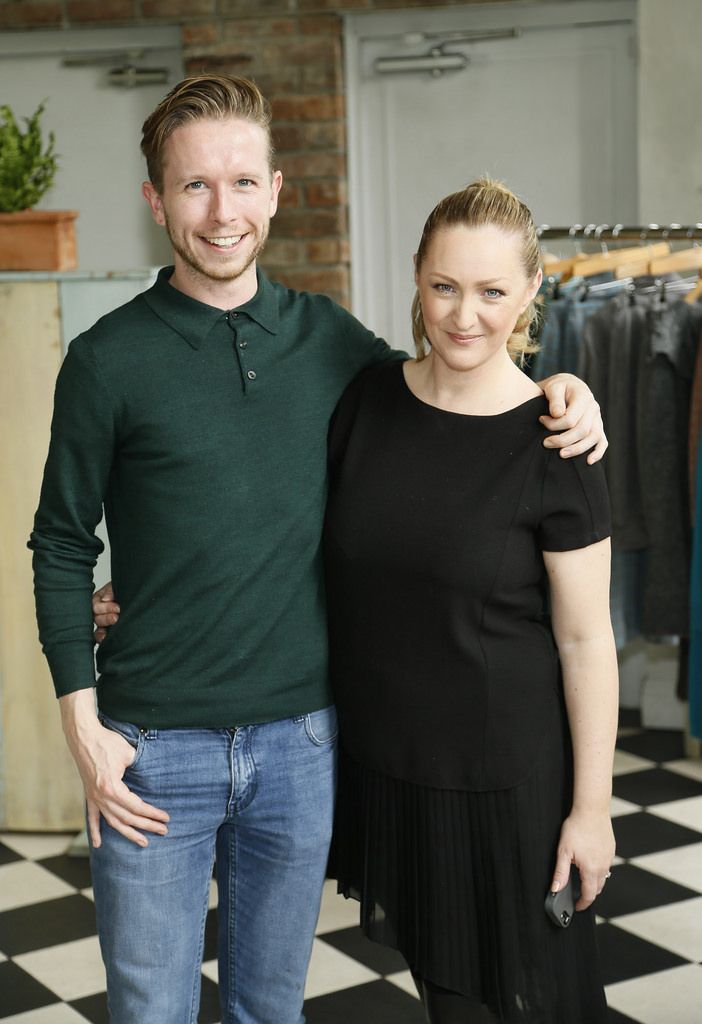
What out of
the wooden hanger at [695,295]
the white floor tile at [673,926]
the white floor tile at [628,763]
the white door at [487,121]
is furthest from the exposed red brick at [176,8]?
the white floor tile at [673,926]

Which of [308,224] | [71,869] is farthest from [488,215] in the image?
[308,224]

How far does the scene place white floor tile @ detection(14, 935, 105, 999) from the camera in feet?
8.34

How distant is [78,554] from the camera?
1.59 meters

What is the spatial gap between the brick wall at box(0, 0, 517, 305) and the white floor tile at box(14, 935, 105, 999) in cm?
246

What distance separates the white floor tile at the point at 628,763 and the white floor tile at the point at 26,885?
1.48 m

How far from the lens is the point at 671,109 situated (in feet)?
13.8

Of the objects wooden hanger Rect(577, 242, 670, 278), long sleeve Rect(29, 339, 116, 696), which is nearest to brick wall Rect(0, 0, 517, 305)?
wooden hanger Rect(577, 242, 670, 278)

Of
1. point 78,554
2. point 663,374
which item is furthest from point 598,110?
point 78,554

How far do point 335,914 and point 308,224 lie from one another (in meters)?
2.46

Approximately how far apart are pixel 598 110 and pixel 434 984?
3.41 metres

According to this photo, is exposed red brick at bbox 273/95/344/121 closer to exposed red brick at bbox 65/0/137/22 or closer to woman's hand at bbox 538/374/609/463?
exposed red brick at bbox 65/0/137/22

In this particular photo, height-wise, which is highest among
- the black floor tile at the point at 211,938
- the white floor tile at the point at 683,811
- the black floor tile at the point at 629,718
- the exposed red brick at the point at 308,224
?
the exposed red brick at the point at 308,224

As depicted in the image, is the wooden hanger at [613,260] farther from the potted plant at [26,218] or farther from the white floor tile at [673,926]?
the white floor tile at [673,926]

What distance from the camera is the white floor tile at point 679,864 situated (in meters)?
2.93
